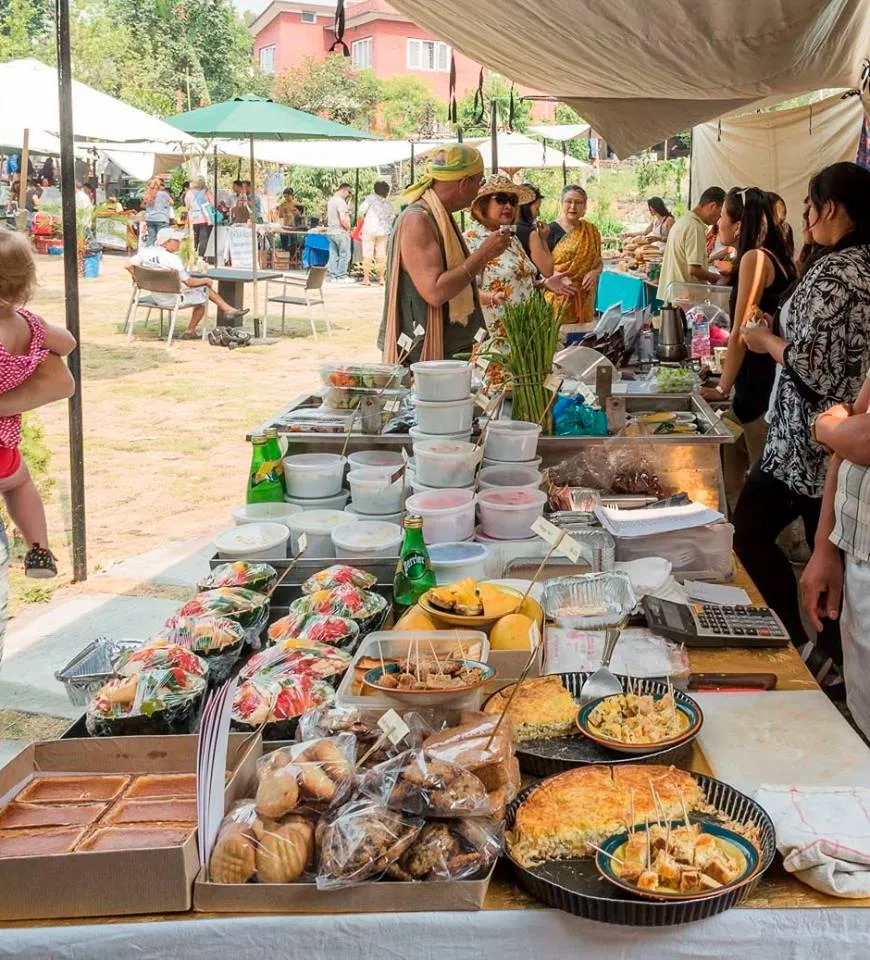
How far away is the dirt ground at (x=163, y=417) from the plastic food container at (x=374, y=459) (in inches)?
103

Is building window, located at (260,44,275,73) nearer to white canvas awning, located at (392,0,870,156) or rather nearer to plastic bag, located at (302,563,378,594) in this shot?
white canvas awning, located at (392,0,870,156)

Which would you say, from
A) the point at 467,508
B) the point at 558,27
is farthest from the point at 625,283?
the point at 467,508

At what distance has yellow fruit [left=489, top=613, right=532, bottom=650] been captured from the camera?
201 centimetres

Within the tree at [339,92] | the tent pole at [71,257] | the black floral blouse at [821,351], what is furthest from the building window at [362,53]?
the black floral blouse at [821,351]

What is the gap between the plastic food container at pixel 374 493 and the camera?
300 cm

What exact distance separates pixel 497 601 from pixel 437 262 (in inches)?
100

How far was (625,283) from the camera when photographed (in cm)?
1102

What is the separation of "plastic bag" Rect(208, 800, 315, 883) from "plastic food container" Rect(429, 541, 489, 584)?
3.80 ft

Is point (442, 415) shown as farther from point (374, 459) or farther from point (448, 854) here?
point (448, 854)

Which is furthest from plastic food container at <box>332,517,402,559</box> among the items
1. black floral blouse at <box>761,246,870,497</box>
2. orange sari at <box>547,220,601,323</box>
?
orange sari at <box>547,220,601,323</box>

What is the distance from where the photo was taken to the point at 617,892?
138 cm

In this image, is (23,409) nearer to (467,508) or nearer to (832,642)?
(467,508)

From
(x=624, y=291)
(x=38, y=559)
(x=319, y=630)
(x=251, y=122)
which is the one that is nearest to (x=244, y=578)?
(x=319, y=630)

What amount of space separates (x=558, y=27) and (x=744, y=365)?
1.87 metres
